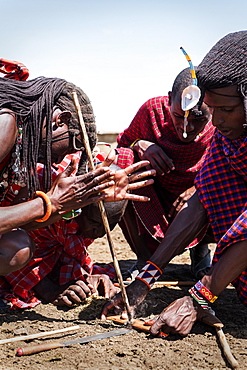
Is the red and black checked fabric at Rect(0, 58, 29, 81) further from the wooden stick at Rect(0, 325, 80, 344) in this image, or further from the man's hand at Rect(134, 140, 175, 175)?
the wooden stick at Rect(0, 325, 80, 344)

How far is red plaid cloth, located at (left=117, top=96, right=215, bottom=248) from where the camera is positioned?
13.6 feet

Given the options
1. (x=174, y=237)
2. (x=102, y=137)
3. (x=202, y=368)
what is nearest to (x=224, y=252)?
(x=174, y=237)

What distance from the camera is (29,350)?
2693 millimetres

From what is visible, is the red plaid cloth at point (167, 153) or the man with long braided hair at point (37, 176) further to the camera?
the red plaid cloth at point (167, 153)

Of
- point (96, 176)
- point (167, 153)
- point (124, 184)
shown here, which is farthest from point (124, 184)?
point (167, 153)

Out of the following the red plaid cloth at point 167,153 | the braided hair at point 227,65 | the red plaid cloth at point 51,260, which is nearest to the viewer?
the braided hair at point 227,65

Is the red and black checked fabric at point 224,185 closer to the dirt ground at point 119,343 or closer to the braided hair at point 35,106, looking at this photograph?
the dirt ground at point 119,343

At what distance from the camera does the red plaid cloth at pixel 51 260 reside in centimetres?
360

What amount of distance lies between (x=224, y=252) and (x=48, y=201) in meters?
1.08

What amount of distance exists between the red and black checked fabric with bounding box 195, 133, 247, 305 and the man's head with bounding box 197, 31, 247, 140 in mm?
174

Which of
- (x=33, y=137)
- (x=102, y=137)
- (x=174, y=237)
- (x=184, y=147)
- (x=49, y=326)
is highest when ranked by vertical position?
(x=33, y=137)

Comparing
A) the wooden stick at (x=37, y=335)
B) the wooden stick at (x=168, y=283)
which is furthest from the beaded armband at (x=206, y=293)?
the wooden stick at (x=168, y=283)

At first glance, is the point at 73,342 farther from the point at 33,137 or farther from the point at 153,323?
the point at 33,137

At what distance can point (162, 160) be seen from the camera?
4.05 meters
